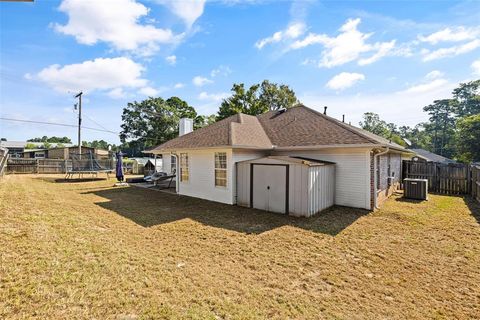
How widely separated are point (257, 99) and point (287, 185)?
28.9m

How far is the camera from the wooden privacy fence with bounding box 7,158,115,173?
23922 mm

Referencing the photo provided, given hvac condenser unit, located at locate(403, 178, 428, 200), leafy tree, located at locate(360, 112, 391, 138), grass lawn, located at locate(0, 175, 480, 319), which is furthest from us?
leafy tree, located at locate(360, 112, 391, 138)

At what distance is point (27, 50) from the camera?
37.4ft

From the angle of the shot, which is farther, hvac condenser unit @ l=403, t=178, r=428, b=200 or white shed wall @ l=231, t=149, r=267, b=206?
hvac condenser unit @ l=403, t=178, r=428, b=200

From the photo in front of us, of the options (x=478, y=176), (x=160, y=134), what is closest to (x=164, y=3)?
(x=478, y=176)

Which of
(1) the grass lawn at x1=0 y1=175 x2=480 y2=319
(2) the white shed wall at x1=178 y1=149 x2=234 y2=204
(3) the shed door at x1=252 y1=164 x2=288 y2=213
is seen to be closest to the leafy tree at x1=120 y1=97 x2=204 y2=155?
(2) the white shed wall at x1=178 y1=149 x2=234 y2=204

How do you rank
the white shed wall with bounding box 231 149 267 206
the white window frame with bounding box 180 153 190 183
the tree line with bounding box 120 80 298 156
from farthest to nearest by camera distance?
the tree line with bounding box 120 80 298 156 → the white window frame with bounding box 180 153 190 183 → the white shed wall with bounding box 231 149 267 206

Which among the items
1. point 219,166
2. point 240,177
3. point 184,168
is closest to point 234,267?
point 240,177

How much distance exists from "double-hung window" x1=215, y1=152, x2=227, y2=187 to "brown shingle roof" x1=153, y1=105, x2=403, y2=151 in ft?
2.08

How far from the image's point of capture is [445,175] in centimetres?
1345

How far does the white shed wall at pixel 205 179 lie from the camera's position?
404 inches

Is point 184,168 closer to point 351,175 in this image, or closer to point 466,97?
point 351,175

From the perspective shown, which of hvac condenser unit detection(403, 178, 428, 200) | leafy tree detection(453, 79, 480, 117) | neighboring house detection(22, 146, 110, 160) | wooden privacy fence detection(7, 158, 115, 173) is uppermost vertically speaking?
leafy tree detection(453, 79, 480, 117)

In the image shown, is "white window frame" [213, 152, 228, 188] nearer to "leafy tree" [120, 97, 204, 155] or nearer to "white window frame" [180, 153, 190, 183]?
"white window frame" [180, 153, 190, 183]
